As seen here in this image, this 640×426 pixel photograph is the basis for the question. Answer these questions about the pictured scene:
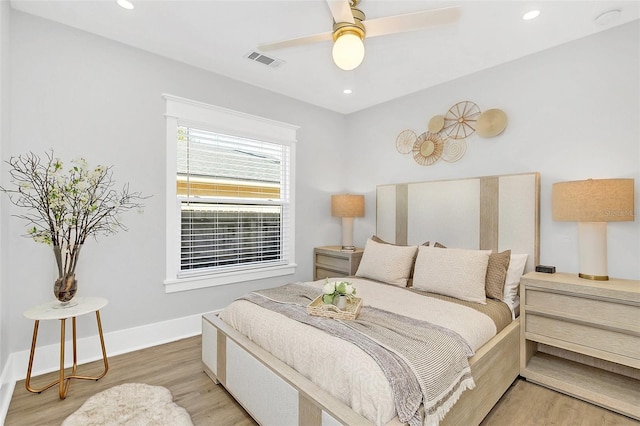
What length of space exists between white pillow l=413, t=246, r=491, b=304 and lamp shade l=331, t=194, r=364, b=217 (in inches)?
54.1

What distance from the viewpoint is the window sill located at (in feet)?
10.00

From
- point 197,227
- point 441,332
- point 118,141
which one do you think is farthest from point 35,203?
point 441,332

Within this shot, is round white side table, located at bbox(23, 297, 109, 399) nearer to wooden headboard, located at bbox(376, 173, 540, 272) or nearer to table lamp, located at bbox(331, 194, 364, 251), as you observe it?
table lamp, located at bbox(331, 194, 364, 251)

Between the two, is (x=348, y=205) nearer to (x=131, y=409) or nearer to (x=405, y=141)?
(x=405, y=141)

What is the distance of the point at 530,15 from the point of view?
2.26m

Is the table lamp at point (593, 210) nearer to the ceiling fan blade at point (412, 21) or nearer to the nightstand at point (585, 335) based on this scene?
the nightstand at point (585, 335)

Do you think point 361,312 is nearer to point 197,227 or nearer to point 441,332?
point 441,332

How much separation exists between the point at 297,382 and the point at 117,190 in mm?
2333

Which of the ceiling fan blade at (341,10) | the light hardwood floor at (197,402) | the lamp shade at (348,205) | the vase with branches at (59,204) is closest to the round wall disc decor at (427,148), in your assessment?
the lamp shade at (348,205)

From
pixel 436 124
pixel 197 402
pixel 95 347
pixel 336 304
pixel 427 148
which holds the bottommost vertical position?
pixel 197 402

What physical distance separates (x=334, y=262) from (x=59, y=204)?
2815mm

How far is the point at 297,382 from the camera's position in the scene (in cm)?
155

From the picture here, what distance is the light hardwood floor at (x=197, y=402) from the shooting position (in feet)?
6.27

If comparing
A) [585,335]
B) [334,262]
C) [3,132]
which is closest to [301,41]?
[3,132]
